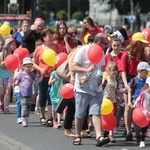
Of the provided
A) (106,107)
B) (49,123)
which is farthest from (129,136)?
(49,123)

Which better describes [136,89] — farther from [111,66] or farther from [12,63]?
[12,63]

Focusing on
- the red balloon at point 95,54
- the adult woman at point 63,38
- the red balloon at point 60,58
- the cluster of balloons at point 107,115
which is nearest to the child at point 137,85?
the cluster of balloons at point 107,115

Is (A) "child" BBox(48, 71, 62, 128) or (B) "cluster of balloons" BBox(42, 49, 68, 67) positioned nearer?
(B) "cluster of balloons" BBox(42, 49, 68, 67)

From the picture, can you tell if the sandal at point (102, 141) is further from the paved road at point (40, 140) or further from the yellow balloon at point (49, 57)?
the yellow balloon at point (49, 57)

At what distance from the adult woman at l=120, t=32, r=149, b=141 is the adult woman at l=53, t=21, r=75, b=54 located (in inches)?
86.8

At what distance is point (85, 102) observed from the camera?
11.8m

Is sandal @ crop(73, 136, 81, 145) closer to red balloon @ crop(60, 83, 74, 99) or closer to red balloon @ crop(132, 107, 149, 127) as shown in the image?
red balloon @ crop(60, 83, 74, 99)

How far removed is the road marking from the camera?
37.5 feet

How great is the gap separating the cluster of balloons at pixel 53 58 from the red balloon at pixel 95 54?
74.5 inches

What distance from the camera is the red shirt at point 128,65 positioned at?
1266cm

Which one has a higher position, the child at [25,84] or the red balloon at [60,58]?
the red balloon at [60,58]

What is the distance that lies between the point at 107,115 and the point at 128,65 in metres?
1.18

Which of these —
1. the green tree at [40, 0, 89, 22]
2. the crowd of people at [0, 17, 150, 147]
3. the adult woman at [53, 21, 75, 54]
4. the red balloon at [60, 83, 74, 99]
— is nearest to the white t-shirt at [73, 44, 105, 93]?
the crowd of people at [0, 17, 150, 147]

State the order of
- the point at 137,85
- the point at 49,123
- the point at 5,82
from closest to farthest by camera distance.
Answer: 1. the point at 137,85
2. the point at 49,123
3. the point at 5,82
